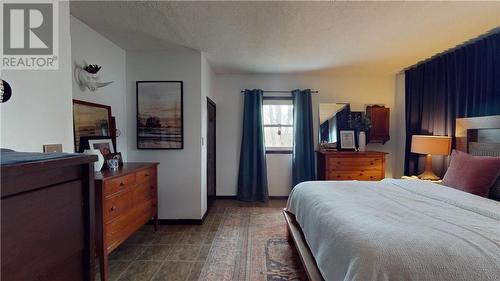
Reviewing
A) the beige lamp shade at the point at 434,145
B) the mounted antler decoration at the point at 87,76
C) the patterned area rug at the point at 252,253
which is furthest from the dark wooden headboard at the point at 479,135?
the mounted antler decoration at the point at 87,76

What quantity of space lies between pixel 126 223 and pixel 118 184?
421 mm

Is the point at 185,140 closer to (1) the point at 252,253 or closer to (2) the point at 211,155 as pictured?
(2) the point at 211,155

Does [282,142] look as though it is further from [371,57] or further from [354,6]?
[354,6]

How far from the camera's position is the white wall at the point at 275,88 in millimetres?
4582

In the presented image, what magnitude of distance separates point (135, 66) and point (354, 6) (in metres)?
2.76

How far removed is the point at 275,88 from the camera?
460 cm

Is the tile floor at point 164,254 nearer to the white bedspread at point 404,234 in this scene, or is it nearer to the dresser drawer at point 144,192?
the dresser drawer at point 144,192

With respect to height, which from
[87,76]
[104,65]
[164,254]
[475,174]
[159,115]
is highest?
[104,65]

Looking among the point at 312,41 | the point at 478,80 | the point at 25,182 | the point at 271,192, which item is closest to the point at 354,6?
the point at 312,41

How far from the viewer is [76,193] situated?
78 cm

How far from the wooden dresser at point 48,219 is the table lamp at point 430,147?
372 centimetres

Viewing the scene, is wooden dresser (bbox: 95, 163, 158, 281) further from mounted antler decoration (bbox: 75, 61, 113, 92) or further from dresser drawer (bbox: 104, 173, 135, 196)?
mounted antler decoration (bbox: 75, 61, 113, 92)

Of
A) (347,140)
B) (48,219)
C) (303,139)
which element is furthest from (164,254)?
(347,140)

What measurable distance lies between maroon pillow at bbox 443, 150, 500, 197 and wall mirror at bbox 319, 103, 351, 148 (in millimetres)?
2193
